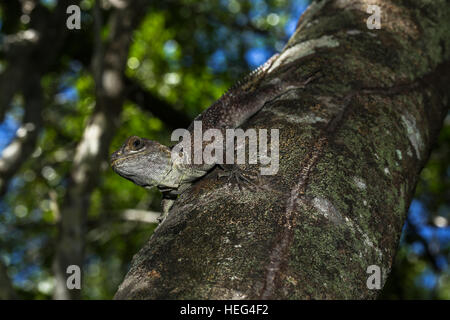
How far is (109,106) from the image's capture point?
6973 mm

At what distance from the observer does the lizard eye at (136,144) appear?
3.49 meters

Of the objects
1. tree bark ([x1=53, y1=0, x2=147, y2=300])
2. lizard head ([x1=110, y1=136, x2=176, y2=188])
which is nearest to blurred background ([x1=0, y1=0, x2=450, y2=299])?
tree bark ([x1=53, y1=0, x2=147, y2=300])

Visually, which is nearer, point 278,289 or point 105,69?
point 278,289

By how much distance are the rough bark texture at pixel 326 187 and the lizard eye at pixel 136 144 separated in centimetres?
120

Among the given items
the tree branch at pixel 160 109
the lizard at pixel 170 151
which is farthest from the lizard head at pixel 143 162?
the tree branch at pixel 160 109

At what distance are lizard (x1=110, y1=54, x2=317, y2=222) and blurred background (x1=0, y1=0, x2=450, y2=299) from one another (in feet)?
10.3

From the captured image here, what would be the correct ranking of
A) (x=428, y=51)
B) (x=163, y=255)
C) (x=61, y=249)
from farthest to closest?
(x=61, y=249) < (x=428, y=51) < (x=163, y=255)

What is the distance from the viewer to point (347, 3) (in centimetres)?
356

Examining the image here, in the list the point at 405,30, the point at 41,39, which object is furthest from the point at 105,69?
the point at 405,30

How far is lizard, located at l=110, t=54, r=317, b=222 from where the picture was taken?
11.3 feet

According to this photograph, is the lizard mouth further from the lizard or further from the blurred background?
the blurred background

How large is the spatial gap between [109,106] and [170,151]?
3.66m
